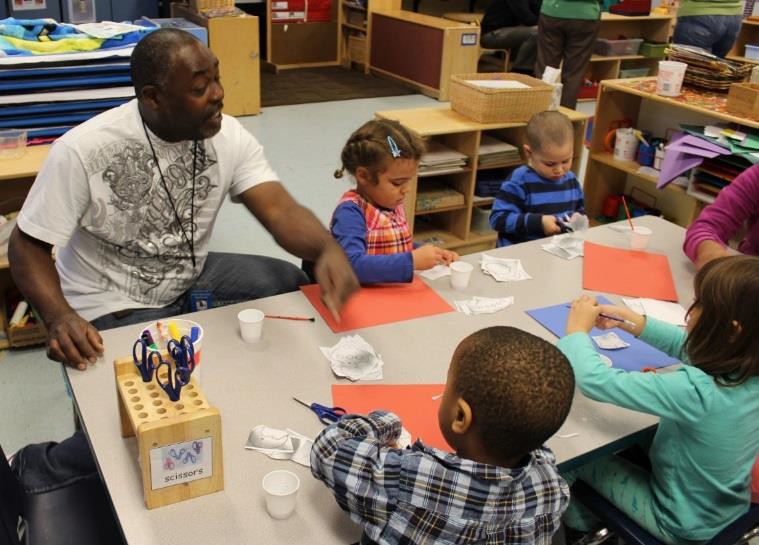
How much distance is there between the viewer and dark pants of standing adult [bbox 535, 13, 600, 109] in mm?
4902

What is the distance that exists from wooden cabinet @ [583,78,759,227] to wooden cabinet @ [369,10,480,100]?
10.2 ft

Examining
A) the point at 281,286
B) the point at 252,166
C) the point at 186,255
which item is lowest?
the point at 281,286

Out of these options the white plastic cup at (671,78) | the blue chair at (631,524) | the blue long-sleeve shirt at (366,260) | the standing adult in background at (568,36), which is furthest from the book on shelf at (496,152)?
the blue chair at (631,524)

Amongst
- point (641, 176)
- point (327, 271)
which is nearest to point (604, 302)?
point (327, 271)

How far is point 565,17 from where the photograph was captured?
4.86m

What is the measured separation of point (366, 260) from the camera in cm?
201

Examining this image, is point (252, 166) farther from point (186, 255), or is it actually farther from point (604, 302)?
point (604, 302)

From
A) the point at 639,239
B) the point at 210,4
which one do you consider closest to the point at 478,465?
the point at 639,239

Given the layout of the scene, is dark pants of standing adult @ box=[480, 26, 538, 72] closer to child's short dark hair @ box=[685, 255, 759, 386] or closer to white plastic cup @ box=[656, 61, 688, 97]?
white plastic cup @ box=[656, 61, 688, 97]

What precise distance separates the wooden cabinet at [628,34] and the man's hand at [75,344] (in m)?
6.53

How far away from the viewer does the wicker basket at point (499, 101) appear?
3523 mm

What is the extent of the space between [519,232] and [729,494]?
1.33 m

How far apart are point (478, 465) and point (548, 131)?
69.3 inches

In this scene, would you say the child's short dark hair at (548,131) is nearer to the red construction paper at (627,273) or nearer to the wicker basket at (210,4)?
the red construction paper at (627,273)
